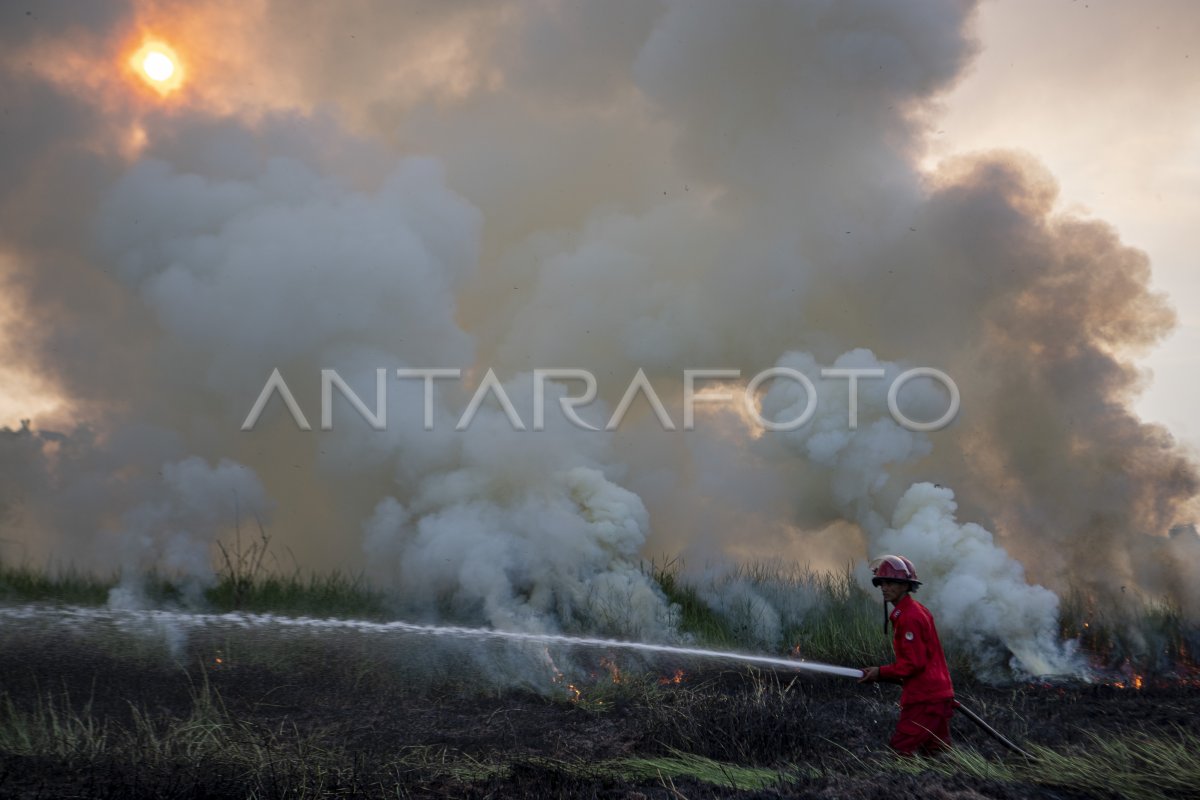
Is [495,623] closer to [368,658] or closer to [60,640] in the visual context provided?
[368,658]

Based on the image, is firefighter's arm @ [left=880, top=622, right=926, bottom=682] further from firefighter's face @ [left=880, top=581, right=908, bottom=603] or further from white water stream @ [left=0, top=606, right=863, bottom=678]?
white water stream @ [left=0, top=606, right=863, bottom=678]

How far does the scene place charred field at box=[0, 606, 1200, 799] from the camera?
8055 mm

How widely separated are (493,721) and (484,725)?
276mm

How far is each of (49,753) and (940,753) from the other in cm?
897

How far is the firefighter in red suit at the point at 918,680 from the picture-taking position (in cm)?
870

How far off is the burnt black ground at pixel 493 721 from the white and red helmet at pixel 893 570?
5.72ft

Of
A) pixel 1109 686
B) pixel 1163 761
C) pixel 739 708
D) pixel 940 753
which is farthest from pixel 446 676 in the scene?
pixel 1109 686

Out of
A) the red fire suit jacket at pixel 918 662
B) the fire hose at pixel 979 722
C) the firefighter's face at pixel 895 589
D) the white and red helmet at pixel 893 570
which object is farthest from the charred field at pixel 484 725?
the white and red helmet at pixel 893 570

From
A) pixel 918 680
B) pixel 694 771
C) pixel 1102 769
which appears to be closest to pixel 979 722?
pixel 918 680

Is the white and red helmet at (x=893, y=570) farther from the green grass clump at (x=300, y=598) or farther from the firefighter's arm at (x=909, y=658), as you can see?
the green grass clump at (x=300, y=598)

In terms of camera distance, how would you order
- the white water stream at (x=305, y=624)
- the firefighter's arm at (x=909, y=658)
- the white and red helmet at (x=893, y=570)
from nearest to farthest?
the firefighter's arm at (x=909, y=658) → the white and red helmet at (x=893, y=570) → the white water stream at (x=305, y=624)

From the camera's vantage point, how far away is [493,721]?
41.9 feet

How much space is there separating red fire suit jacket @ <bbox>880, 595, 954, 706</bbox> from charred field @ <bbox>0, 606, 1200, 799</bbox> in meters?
0.61

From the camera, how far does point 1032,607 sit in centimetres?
1728
